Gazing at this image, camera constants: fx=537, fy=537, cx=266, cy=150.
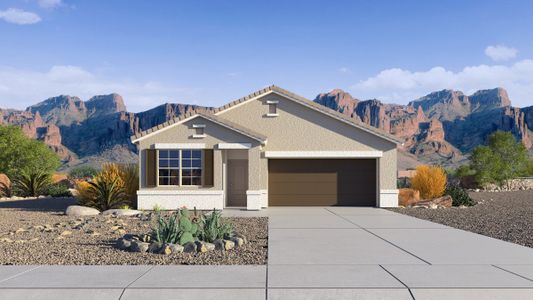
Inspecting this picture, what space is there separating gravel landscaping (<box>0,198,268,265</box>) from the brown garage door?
568 cm

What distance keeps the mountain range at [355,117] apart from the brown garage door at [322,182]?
235ft

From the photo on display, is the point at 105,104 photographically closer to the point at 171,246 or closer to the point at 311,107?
the point at 311,107

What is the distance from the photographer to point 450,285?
6980 millimetres

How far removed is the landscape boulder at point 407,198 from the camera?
22.5 meters

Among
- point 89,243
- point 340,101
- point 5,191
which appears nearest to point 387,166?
point 89,243

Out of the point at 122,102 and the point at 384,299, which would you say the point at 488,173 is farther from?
the point at 122,102

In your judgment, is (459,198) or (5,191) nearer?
(459,198)

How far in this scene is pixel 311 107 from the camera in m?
22.0

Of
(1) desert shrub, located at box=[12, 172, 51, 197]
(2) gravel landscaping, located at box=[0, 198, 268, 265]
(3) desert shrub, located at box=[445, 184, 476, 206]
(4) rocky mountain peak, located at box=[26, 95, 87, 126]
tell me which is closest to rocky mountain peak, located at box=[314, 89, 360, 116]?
(4) rocky mountain peak, located at box=[26, 95, 87, 126]

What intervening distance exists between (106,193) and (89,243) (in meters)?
8.75

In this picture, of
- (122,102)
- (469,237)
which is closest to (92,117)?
(122,102)

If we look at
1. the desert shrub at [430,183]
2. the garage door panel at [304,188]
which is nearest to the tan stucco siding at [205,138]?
the garage door panel at [304,188]

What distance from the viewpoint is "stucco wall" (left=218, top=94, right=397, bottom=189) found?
21891 mm

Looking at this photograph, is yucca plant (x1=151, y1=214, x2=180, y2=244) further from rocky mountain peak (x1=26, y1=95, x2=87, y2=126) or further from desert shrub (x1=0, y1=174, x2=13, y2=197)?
rocky mountain peak (x1=26, y1=95, x2=87, y2=126)
